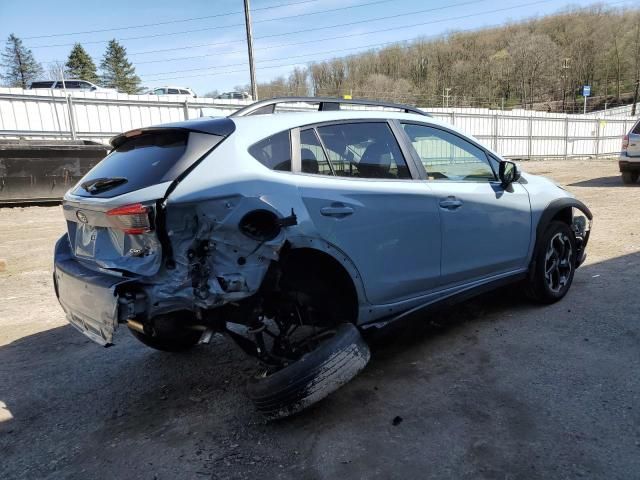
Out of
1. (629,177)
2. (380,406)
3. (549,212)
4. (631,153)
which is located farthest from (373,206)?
(629,177)

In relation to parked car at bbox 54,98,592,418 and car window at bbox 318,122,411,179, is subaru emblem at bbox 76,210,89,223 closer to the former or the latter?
parked car at bbox 54,98,592,418

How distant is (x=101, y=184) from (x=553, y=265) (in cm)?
388

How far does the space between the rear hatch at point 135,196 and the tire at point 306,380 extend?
0.89m

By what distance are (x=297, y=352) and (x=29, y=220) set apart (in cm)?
912

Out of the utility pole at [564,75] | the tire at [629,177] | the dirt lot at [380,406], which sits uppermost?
the utility pole at [564,75]

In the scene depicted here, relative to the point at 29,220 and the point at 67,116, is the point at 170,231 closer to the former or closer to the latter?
the point at 29,220

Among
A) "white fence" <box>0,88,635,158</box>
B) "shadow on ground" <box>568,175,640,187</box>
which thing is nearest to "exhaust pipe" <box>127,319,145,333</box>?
"white fence" <box>0,88,635,158</box>

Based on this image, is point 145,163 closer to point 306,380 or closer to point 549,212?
point 306,380

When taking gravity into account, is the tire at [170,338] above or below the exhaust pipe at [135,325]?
below

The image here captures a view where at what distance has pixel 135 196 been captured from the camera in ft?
8.34

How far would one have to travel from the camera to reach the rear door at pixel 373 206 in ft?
9.45

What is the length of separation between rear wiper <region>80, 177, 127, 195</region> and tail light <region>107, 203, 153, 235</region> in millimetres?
294

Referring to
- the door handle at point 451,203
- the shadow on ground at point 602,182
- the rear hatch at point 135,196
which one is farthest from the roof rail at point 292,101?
the shadow on ground at point 602,182

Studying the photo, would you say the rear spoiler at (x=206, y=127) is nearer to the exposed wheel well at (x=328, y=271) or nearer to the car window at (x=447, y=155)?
the exposed wheel well at (x=328, y=271)
